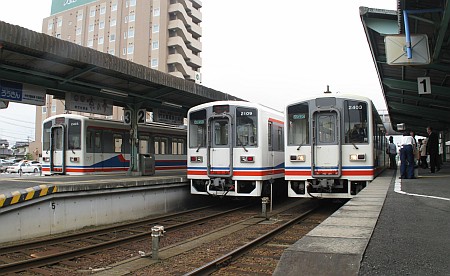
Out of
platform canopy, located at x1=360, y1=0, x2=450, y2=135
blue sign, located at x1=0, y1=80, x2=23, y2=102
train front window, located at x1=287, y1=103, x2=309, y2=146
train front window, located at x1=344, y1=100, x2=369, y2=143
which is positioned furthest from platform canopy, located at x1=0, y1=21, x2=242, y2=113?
platform canopy, located at x1=360, y1=0, x2=450, y2=135

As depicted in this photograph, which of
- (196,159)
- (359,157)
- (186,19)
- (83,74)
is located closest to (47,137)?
(83,74)

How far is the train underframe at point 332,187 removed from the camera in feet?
34.0

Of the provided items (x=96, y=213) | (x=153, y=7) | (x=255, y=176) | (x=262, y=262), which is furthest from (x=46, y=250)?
(x=153, y=7)

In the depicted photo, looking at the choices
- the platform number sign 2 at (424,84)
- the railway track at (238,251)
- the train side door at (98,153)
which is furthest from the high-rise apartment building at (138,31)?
the railway track at (238,251)

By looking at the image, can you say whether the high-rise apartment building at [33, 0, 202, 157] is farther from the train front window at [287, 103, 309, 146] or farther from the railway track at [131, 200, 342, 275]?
the railway track at [131, 200, 342, 275]

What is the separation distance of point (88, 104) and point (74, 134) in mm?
2693

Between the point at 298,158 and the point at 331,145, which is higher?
the point at 331,145

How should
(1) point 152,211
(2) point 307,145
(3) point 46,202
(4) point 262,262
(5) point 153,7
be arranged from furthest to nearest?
(5) point 153,7
(1) point 152,211
(2) point 307,145
(3) point 46,202
(4) point 262,262

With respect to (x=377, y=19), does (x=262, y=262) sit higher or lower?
lower

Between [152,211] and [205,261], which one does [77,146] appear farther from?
[205,261]

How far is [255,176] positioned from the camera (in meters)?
11.2

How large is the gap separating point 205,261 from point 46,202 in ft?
13.9

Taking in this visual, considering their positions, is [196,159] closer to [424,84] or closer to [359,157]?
[359,157]

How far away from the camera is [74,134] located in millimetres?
16203
